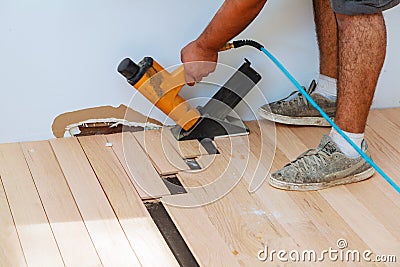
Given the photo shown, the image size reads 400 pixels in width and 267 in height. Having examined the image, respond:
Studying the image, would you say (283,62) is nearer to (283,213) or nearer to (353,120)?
(353,120)

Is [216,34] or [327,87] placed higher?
[216,34]

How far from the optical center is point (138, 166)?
2455 millimetres

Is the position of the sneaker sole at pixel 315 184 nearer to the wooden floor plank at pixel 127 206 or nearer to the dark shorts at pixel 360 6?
the wooden floor plank at pixel 127 206

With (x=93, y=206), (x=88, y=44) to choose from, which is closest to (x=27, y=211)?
(x=93, y=206)

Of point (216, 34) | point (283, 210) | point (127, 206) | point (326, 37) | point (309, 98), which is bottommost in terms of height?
point (283, 210)

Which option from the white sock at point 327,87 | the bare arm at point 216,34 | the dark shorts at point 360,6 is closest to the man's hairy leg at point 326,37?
the white sock at point 327,87

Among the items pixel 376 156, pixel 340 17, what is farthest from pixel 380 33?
pixel 376 156

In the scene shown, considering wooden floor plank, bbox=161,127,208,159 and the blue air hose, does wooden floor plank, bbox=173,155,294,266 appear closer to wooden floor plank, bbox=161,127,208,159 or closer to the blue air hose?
wooden floor plank, bbox=161,127,208,159

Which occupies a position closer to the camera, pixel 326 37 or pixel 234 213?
pixel 234 213

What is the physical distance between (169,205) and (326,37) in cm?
92

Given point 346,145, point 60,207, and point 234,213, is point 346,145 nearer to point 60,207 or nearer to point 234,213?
point 234,213

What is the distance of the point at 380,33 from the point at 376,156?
1.69 ft

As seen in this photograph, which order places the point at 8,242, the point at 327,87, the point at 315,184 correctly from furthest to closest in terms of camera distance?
the point at 327,87, the point at 315,184, the point at 8,242

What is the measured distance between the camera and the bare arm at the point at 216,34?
7.67 ft
